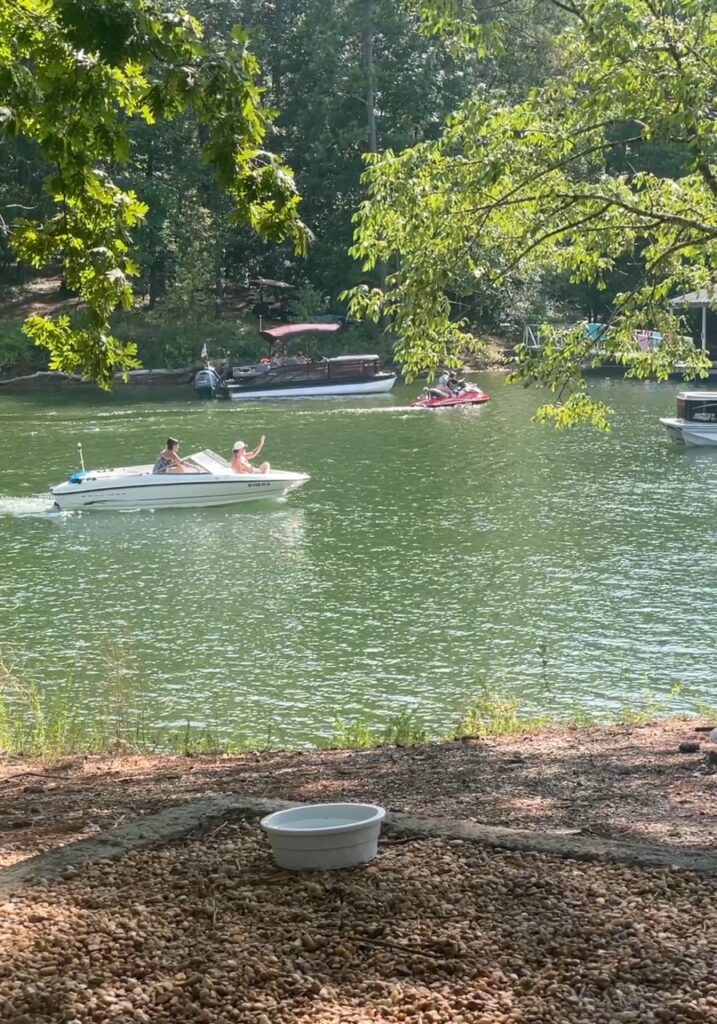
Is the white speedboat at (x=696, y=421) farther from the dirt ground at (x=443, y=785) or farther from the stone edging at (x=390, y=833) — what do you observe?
the stone edging at (x=390, y=833)

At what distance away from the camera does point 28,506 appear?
77.8 feet

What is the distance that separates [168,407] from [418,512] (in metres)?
21.0

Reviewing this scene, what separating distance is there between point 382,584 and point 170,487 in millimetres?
7746

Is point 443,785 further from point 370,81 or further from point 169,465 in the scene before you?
point 370,81

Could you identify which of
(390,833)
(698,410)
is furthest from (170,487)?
(390,833)

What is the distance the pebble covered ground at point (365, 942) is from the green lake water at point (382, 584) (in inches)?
276

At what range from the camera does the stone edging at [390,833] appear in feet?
12.6

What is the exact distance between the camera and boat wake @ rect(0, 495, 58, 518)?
23.1 m

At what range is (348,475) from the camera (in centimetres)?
2672

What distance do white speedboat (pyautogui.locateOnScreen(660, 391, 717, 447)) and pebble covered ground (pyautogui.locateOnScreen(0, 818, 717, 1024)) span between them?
26.5 meters

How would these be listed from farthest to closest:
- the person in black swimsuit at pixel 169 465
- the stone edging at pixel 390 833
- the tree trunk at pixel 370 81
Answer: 1. the tree trunk at pixel 370 81
2. the person in black swimsuit at pixel 169 465
3. the stone edging at pixel 390 833

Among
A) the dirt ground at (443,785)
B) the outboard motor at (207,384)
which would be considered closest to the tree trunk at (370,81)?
the outboard motor at (207,384)

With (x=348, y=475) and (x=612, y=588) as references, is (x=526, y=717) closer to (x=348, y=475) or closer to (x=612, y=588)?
(x=612, y=588)

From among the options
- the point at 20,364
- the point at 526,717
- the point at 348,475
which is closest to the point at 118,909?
the point at 526,717
